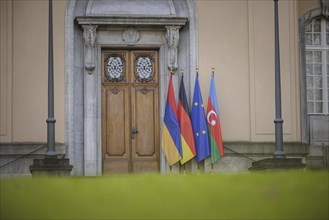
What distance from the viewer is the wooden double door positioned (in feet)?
54.0

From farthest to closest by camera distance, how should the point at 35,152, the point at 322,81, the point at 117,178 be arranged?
the point at 322,81, the point at 35,152, the point at 117,178

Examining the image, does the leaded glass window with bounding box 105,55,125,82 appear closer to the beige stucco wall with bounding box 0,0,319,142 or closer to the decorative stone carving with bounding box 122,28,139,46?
the decorative stone carving with bounding box 122,28,139,46

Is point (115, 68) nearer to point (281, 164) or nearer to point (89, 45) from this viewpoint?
point (89, 45)

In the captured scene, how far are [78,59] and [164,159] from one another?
2.84 m

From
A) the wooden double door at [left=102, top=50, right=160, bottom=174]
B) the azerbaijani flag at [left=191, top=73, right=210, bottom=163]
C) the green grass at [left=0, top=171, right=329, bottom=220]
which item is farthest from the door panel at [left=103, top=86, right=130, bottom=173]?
the green grass at [left=0, top=171, right=329, bottom=220]

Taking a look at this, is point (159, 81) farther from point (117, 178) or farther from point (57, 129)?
point (117, 178)

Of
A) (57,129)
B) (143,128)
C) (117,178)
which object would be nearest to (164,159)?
(143,128)

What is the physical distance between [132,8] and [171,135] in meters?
2.96

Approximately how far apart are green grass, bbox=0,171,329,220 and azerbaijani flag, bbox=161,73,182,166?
41.9 ft

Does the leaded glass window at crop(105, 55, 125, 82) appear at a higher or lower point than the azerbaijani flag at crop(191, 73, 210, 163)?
higher

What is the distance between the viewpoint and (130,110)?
16.6 meters

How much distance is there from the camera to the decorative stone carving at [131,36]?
16.6m

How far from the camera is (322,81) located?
57.4 ft

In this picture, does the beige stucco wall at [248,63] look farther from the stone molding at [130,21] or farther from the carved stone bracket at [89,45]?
the carved stone bracket at [89,45]
